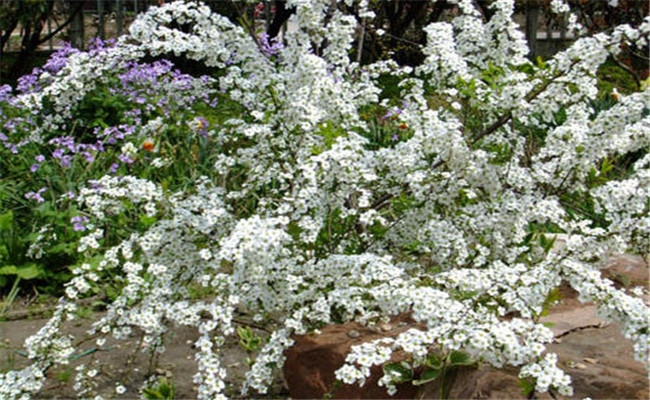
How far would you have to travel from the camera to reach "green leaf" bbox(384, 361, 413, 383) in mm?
2498

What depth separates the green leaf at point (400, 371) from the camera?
2498 millimetres

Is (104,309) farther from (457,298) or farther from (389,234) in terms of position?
(457,298)

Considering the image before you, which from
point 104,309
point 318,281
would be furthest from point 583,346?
point 104,309

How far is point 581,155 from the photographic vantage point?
2.90m

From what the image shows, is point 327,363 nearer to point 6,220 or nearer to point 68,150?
point 6,220

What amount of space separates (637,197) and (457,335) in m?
0.87

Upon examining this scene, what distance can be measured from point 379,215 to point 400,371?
29.8 inches

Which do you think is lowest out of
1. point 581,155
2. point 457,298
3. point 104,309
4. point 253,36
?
point 104,309

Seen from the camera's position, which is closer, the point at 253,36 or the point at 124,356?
the point at 253,36

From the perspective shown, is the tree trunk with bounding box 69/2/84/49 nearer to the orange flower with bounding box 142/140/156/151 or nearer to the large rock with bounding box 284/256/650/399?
the orange flower with bounding box 142/140/156/151

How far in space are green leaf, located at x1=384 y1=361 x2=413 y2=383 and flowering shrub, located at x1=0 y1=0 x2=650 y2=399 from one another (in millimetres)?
19

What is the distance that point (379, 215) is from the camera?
3088 mm

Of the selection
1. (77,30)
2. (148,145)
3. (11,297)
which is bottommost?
(11,297)

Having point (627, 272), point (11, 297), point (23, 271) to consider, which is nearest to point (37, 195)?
point (23, 271)
